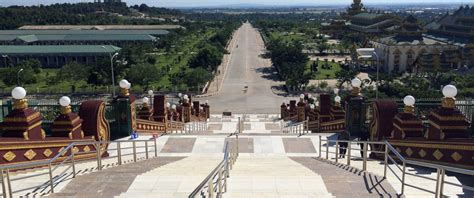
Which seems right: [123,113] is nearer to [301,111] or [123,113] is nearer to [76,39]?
[301,111]

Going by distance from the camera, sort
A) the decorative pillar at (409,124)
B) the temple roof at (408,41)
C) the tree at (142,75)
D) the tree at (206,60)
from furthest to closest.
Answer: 1. the temple roof at (408,41)
2. the tree at (206,60)
3. the tree at (142,75)
4. the decorative pillar at (409,124)

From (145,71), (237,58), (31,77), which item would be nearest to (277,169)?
(145,71)

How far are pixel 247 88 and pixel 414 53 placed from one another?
30103mm

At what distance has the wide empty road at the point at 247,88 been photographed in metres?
49.2

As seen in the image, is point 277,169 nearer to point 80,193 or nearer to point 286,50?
point 80,193

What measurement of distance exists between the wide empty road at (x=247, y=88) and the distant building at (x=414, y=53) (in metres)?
18.8

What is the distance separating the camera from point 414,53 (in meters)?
71.6

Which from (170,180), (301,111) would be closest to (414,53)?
(301,111)

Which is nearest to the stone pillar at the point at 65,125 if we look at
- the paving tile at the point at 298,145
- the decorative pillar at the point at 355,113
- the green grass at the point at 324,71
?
the paving tile at the point at 298,145

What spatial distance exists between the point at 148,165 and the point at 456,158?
358 inches

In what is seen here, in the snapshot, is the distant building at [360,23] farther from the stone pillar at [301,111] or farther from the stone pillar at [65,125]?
the stone pillar at [65,125]

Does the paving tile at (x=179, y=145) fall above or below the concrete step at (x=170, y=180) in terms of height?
below

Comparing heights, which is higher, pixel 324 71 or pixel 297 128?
pixel 297 128

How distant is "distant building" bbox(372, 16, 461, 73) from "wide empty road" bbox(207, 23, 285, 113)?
61.8ft
